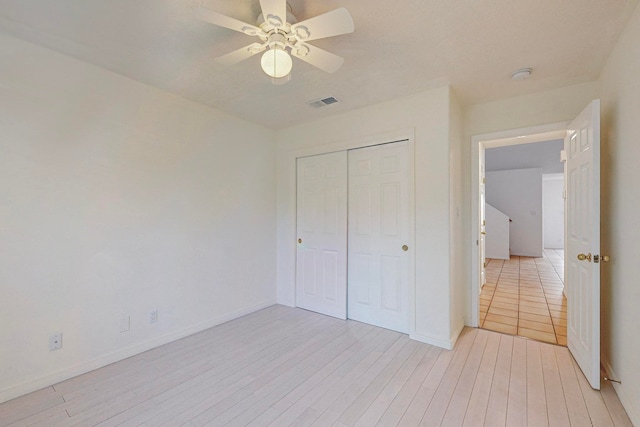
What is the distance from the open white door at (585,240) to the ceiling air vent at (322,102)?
2130mm

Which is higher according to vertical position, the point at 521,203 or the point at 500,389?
the point at 521,203

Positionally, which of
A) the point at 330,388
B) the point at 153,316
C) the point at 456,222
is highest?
the point at 456,222

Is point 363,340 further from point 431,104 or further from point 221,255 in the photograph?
point 431,104

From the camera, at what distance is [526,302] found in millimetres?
3936

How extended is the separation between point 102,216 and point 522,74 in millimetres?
3846

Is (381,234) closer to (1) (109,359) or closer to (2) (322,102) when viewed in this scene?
(2) (322,102)

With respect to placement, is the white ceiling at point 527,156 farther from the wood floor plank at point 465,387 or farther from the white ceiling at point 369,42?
the wood floor plank at point 465,387

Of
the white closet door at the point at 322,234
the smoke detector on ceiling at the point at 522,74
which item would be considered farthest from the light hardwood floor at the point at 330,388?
the smoke detector on ceiling at the point at 522,74

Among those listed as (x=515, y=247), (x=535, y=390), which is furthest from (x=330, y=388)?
(x=515, y=247)

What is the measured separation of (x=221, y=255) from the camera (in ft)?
10.8

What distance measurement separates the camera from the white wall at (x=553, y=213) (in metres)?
9.59

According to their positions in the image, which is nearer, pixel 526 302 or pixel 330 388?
pixel 330 388

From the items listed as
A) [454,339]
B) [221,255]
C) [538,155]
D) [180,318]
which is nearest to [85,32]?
[221,255]

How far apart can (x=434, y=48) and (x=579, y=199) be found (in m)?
1.74
